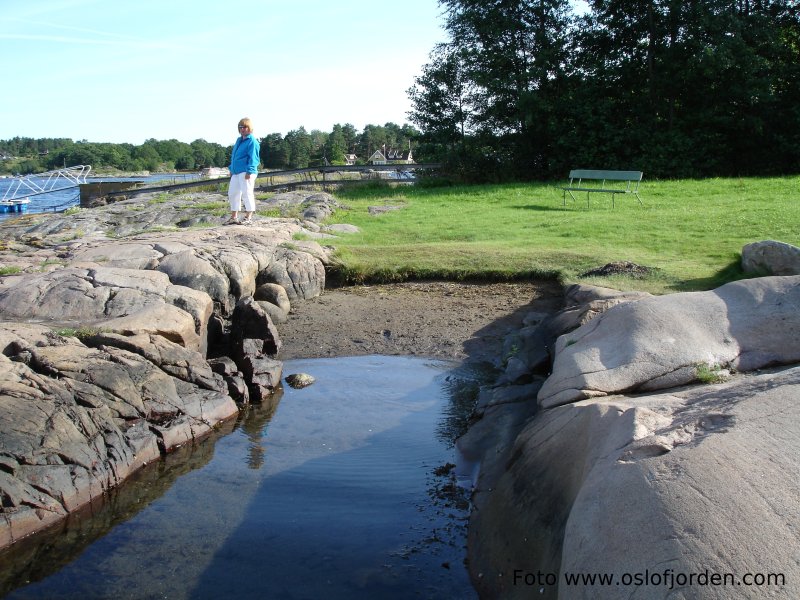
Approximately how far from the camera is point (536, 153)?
2895 centimetres

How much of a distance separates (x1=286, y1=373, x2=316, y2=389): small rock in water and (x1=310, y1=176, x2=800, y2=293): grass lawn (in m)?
4.25

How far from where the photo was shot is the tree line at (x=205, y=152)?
152 ft

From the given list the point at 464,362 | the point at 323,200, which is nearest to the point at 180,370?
the point at 464,362

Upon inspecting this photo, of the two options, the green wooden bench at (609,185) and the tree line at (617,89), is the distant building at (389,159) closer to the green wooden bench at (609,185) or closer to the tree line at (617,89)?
the tree line at (617,89)

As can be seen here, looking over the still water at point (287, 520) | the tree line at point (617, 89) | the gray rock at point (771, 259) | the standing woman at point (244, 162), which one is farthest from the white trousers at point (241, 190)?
the tree line at point (617, 89)

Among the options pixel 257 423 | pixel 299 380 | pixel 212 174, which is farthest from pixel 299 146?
pixel 257 423

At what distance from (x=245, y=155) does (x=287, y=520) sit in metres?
9.87

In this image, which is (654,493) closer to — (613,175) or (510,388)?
(510,388)

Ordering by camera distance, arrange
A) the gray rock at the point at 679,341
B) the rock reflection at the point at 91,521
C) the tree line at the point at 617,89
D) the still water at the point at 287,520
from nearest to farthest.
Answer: the still water at the point at 287,520 → the rock reflection at the point at 91,521 → the gray rock at the point at 679,341 → the tree line at the point at 617,89

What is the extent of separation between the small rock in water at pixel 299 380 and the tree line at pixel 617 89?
2021 centimetres

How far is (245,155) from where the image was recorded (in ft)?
46.7

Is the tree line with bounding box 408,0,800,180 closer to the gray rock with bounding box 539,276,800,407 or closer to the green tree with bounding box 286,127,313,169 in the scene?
the green tree with bounding box 286,127,313,169

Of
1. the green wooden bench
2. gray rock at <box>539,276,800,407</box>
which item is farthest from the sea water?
gray rock at <box>539,276,800,407</box>

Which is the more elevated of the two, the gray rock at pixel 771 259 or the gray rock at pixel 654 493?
the gray rock at pixel 771 259
